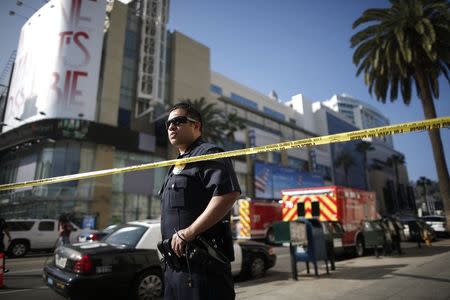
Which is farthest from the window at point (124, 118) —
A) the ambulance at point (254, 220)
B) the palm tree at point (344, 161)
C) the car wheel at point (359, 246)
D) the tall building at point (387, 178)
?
the tall building at point (387, 178)

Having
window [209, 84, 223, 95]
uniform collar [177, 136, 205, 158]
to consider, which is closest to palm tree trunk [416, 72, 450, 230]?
uniform collar [177, 136, 205, 158]

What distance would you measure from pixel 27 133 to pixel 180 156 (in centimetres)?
3195

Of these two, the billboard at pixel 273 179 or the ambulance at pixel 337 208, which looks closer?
the ambulance at pixel 337 208

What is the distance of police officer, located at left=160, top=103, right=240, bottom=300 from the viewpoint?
1.94 meters

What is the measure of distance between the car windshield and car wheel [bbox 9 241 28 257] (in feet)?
36.9

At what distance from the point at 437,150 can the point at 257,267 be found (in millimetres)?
15037

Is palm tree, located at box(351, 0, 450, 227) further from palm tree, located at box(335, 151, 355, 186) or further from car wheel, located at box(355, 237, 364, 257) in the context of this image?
palm tree, located at box(335, 151, 355, 186)

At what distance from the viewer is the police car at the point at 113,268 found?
468 centimetres

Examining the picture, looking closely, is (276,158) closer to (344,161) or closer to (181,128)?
(344,161)

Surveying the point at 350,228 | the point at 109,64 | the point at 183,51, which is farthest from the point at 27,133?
the point at 350,228

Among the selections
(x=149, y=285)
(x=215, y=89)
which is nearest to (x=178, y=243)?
(x=149, y=285)

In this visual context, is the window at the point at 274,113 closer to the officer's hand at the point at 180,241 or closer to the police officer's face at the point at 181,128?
the police officer's face at the point at 181,128

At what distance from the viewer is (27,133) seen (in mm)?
28516

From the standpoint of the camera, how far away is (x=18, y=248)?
1416cm
